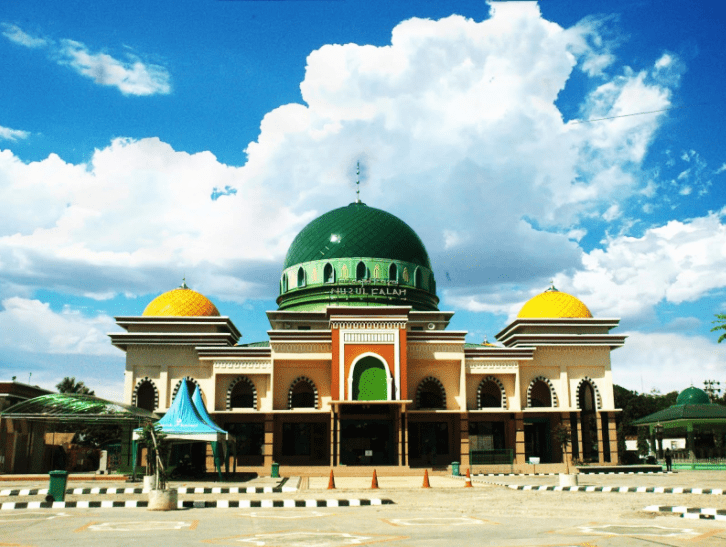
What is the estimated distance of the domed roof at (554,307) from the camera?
143ft

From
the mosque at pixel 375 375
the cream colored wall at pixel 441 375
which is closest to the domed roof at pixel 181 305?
the mosque at pixel 375 375

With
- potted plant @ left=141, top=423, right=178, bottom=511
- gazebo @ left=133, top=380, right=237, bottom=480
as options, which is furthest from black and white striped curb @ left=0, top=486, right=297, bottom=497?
gazebo @ left=133, top=380, right=237, bottom=480

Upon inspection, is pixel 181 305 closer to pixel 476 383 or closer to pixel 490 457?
pixel 476 383

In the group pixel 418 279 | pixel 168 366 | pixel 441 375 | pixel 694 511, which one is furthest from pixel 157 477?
pixel 418 279

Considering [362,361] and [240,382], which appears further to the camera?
[240,382]

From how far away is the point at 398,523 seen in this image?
44.6ft

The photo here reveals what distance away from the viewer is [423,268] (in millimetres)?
45438

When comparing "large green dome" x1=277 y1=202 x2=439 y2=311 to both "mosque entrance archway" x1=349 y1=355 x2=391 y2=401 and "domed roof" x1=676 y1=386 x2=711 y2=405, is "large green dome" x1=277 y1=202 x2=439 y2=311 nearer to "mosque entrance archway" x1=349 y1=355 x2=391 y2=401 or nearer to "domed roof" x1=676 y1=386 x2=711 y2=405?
"mosque entrance archway" x1=349 y1=355 x2=391 y2=401

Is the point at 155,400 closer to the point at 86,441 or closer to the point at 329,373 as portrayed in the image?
the point at 329,373

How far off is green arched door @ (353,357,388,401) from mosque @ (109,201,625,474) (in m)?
0.06

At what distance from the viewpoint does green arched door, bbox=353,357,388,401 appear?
35.8m

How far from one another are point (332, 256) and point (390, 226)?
14.0ft

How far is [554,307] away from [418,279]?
8.32 meters

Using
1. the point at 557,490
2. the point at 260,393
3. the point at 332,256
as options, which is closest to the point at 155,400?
the point at 260,393
